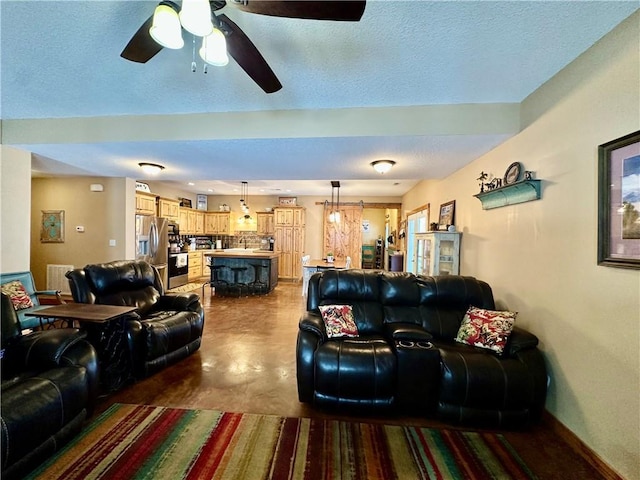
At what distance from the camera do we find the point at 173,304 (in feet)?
11.1

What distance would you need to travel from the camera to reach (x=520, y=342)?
6.98 ft

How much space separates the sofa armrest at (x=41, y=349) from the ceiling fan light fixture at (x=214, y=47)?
2102 mm

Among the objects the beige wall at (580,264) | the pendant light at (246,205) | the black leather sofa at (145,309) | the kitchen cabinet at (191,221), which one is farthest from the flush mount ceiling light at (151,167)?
the beige wall at (580,264)

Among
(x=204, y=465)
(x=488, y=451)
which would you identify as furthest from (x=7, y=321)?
(x=488, y=451)

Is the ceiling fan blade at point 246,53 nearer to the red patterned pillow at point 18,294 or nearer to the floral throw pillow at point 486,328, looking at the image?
the floral throw pillow at point 486,328

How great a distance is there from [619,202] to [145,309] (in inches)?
169

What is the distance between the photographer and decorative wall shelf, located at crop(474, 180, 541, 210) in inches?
90.1

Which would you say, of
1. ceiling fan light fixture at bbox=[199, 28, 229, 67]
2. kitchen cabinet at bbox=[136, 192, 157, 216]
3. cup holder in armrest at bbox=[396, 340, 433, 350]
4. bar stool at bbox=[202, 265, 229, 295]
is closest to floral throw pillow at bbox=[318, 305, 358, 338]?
cup holder in armrest at bbox=[396, 340, 433, 350]

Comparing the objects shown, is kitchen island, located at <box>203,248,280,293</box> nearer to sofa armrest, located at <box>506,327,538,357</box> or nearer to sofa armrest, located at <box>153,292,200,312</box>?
sofa armrest, located at <box>153,292,200,312</box>

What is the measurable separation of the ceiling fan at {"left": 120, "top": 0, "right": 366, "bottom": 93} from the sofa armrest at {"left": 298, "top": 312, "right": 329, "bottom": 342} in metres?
1.92

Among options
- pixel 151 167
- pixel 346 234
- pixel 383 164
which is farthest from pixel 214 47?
pixel 346 234

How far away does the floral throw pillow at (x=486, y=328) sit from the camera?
2.25 meters

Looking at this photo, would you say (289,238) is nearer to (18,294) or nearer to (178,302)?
(178,302)

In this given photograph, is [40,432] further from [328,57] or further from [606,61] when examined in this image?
[606,61]
